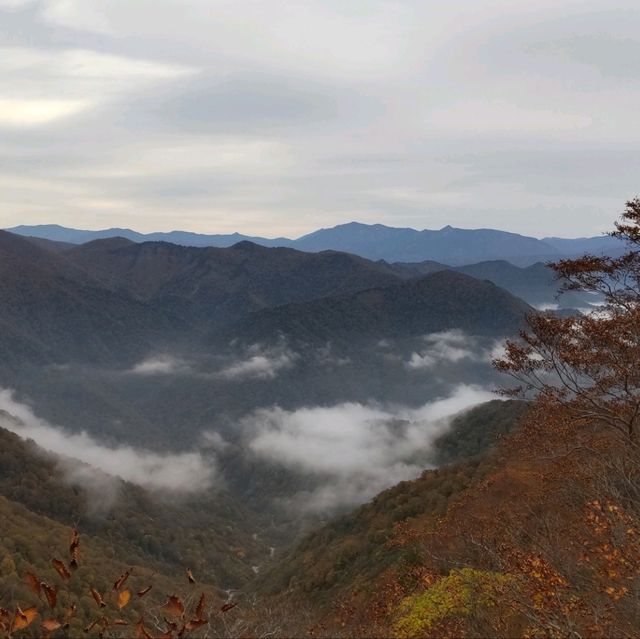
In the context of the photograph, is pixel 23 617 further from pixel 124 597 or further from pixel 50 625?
pixel 124 597

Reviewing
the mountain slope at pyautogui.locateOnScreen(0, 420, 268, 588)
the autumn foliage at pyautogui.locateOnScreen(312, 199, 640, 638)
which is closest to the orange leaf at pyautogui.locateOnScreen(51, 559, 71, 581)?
the autumn foliage at pyautogui.locateOnScreen(312, 199, 640, 638)

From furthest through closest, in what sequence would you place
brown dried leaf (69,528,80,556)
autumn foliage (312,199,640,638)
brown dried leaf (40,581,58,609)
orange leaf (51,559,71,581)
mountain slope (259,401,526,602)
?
mountain slope (259,401,526,602), autumn foliage (312,199,640,638), brown dried leaf (69,528,80,556), orange leaf (51,559,71,581), brown dried leaf (40,581,58,609)

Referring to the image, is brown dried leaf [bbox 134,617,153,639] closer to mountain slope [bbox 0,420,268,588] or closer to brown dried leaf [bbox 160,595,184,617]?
brown dried leaf [bbox 160,595,184,617]

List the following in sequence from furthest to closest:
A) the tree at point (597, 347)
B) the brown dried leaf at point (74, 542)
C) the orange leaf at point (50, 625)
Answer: the tree at point (597, 347) → the brown dried leaf at point (74, 542) → the orange leaf at point (50, 625)

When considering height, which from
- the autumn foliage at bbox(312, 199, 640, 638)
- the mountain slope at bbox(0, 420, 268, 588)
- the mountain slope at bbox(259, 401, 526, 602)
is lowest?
the mountain slope at bbox(0, 420, 268, 588)

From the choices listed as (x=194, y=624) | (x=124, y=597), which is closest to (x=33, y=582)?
(x=124, y=597)

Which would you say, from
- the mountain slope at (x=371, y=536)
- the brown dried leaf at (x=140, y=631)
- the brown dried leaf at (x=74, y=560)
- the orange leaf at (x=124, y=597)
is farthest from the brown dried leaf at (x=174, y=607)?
the mountain slope at (x=371, y=536)

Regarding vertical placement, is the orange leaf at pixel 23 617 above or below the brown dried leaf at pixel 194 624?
above

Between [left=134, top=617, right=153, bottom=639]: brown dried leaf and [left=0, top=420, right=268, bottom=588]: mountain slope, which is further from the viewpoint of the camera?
[left=0, top=420, right=268, bottom=588]: mountain slope

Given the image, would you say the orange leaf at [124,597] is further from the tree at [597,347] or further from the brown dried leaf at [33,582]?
the tree at [597,347]

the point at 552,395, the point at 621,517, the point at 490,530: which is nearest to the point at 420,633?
the point at 621,517

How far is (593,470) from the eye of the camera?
22.0m

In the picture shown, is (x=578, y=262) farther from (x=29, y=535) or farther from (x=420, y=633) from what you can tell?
(x=29, y=535)

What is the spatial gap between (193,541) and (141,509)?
25316 mm
